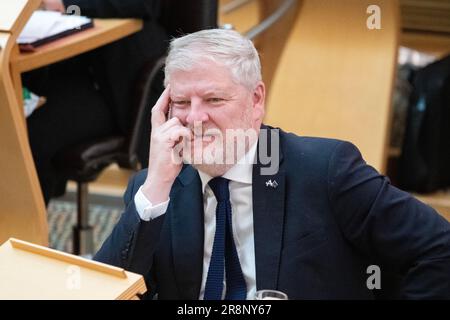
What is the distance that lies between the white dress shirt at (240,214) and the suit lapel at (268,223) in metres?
0.02

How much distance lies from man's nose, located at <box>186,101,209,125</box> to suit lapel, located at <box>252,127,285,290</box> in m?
0.15

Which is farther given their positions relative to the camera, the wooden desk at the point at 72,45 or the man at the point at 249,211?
the wooden desk at the point at 72,45

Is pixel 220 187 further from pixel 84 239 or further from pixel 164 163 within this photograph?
pixel 84 239

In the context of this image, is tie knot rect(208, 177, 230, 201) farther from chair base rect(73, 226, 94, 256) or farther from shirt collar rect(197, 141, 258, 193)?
chair base rect(73, 226, 94, 256)

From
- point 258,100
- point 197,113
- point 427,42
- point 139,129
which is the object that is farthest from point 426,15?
point 197,113

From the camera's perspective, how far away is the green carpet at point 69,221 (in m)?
3.48

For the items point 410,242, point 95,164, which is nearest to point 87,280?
point 410,242

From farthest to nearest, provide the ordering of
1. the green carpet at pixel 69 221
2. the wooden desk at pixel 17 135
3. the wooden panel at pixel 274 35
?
the green carpet at pixel 69 221
the wooden panel at pixel 274 35
the wooden desk at pixel 17 135

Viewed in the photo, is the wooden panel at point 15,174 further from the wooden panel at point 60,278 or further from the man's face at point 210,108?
the wooden panel at point 60,278

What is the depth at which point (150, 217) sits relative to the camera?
5.19 feet

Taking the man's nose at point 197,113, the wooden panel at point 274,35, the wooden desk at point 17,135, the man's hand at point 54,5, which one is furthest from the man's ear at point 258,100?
the wooden panel at point 274,35

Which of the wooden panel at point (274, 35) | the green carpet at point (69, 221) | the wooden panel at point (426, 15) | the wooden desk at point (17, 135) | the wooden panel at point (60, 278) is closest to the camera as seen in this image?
the wooden panel at point (60, 278)

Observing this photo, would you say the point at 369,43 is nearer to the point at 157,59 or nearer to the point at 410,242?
the point at 157,59
